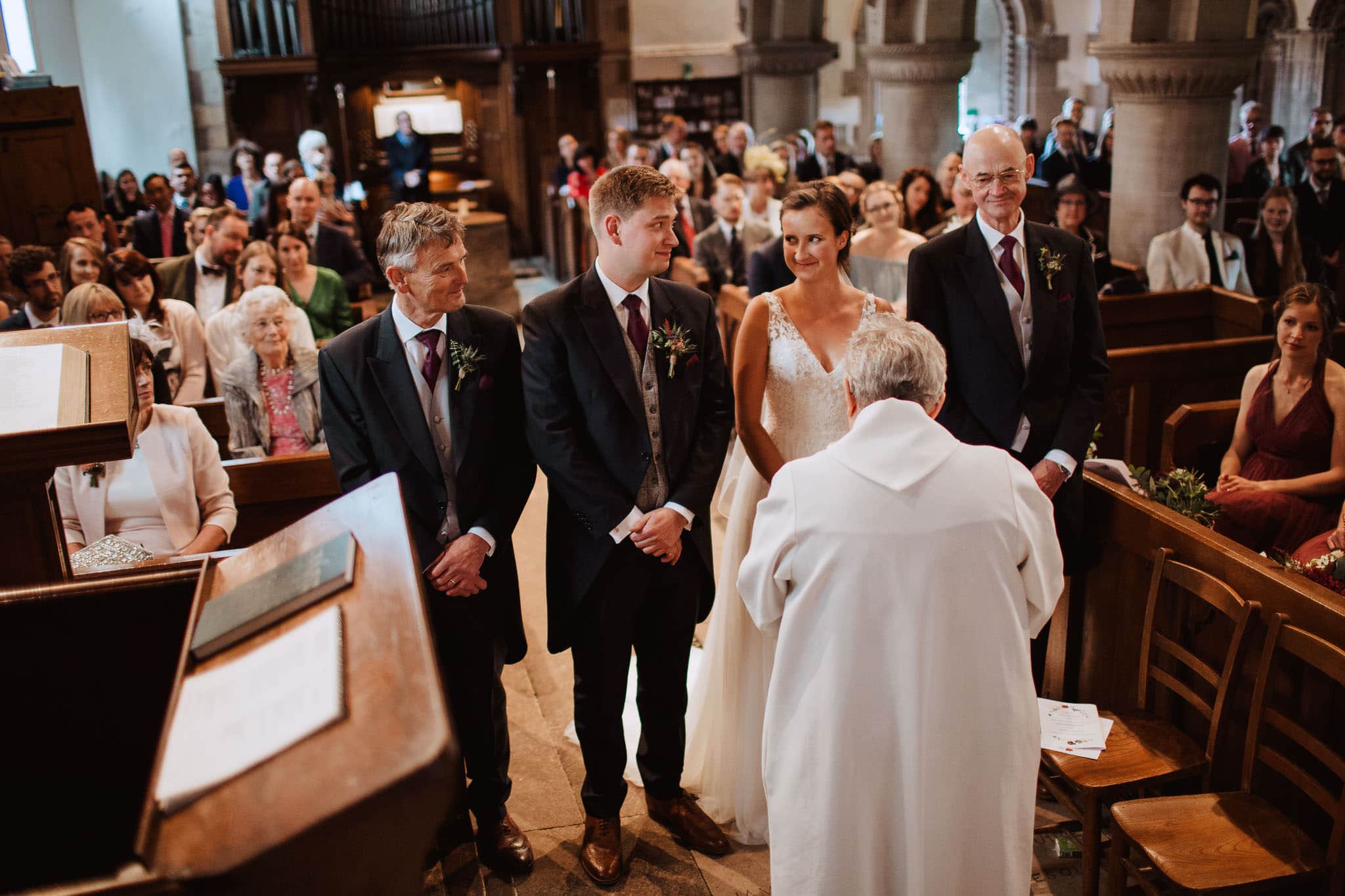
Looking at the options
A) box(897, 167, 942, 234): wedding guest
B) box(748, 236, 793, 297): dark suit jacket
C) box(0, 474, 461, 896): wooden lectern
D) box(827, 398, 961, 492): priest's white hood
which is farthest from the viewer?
box(897, 167, 942, 234): wedding guest

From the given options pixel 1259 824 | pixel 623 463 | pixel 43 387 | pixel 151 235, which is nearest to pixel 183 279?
pixel 151 235

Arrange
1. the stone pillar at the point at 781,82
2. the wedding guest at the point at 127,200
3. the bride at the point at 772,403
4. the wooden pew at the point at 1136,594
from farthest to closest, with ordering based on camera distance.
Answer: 1. the stone pillar at the point at 781,82
2. the wedding guest at the point at 127,200
3. the bride at the point at 772,403
4. the wooden pew at the point at 1136,594

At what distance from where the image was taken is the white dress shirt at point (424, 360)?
265 centimetres

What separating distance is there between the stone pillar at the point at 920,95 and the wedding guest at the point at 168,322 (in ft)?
23.0

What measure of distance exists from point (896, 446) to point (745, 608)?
111 centimetres

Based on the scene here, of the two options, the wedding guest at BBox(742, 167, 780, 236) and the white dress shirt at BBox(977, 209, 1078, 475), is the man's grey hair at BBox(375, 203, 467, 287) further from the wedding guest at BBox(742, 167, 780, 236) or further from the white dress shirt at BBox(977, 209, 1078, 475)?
the wedding guest at BBox(742, 167, 780, 236)

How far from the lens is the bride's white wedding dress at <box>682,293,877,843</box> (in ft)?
9.55

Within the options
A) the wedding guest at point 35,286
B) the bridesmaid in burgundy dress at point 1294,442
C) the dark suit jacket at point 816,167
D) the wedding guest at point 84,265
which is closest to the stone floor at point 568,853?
the bridesmaid in burgundy dress at point 1294,442

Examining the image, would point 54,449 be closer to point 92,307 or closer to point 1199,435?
point 92,307

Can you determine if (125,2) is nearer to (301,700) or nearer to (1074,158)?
(1074,158)

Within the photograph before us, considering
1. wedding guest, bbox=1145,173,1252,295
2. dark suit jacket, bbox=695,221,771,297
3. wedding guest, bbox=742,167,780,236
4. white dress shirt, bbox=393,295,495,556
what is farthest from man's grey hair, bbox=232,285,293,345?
wedding guest, bbox=1145,173,1252,295

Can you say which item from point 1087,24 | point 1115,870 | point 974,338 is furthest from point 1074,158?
point 1115,870

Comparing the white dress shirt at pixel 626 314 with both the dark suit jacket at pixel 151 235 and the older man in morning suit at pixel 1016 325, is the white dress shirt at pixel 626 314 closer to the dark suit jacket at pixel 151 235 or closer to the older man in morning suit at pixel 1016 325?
the older man in morning suit at pixel 1016 325

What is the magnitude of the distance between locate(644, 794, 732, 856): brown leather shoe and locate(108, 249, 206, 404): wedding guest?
2946 millimetres
